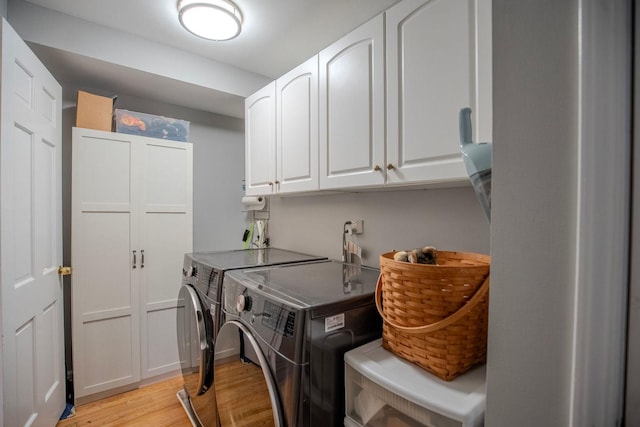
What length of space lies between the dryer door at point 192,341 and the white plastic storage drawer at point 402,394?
0.87 m

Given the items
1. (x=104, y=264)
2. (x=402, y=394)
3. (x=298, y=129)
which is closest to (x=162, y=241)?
(x=104, y=264)

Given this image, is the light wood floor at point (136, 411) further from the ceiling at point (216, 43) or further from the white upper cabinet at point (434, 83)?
the ceiling at point (216, 43)

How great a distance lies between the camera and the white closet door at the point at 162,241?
2.13 metres

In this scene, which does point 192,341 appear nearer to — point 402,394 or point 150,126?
point 402,394

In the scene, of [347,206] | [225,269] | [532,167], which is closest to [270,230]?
[347,206]

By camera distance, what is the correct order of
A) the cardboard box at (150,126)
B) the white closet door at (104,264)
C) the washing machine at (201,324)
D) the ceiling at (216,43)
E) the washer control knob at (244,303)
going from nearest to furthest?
the washer control knob at (244,303) → the washing machine at (201,324) → the ceiling at (216,43) → the white closet door at (104,264) → the cardboard box at (150,126)

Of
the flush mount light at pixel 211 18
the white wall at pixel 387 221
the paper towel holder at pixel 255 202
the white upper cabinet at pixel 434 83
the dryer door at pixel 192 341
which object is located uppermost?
the flush mount light at pixel 211 18

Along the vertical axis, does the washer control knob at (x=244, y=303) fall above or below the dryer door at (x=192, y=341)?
above

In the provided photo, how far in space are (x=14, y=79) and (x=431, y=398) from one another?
1987 mm

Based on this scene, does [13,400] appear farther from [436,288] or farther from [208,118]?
[208,118]

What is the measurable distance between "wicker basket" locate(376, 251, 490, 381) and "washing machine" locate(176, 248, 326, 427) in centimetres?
88

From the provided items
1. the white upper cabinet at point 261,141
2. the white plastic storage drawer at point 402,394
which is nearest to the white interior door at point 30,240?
the white upper cabinet at point 261,141

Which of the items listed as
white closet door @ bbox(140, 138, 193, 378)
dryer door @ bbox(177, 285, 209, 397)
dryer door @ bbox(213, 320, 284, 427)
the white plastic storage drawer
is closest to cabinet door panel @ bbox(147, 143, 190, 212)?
white closet door @ bbox(140, 138, 193, 378)

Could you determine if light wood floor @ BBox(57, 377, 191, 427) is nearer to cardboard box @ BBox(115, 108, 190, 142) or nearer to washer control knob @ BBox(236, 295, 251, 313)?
washer control knob @ BBox(236, 295, 251, 313)
